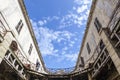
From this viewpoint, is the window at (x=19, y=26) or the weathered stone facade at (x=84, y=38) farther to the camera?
the window at (x=19, y=26)

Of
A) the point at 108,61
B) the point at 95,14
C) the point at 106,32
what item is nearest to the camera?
the point at 108,61

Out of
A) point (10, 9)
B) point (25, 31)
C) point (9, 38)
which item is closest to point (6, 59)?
point (9, 38)

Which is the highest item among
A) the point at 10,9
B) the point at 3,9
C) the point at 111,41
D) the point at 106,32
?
the point at 10,9

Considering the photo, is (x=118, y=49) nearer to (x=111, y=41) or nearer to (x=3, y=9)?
(x=111, y=41)

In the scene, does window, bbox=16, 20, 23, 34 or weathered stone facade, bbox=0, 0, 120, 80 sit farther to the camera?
window, bbox=16, 20, 23, 34

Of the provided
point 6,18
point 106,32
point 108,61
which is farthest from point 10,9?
point 108,61

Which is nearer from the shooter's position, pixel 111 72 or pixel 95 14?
pixel 111 72

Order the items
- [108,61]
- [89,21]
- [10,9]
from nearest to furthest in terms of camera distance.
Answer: [108,61] → [10,9] → [89,21]

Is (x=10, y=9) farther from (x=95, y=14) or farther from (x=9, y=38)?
(x=95, y=14)

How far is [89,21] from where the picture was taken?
19.6 m

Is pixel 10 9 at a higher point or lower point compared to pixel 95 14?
lower

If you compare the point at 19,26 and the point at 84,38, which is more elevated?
the point at 84,38

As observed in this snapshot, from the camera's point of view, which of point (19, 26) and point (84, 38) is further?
point (84, 38)

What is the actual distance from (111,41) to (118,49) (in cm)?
85
